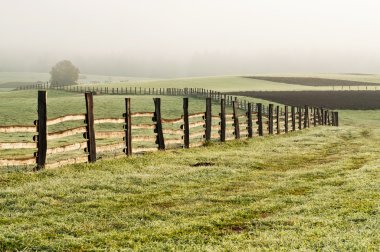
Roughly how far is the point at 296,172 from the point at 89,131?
20.5ft

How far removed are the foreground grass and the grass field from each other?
2cm

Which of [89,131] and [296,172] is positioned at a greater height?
[89,131]

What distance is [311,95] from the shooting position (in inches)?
3386

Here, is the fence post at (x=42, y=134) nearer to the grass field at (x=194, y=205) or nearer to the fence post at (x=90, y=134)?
the grass field at (x=194, y=205)

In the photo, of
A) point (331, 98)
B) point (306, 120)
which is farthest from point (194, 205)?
point (331, 98)

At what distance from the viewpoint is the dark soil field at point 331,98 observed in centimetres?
7519

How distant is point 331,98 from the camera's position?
82.0 m

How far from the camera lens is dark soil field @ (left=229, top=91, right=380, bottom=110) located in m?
75.2

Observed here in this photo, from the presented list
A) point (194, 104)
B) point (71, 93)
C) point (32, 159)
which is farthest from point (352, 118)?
point (32, 159)

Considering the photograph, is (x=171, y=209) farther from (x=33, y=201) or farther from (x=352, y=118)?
(x=352, y=118)

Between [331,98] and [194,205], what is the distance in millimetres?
74929

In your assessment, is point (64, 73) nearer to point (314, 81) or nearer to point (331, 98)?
point (314, 81)

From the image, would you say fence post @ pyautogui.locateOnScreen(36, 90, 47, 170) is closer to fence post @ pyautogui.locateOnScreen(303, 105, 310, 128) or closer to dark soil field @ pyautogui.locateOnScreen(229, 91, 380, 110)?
fence post @ pyautogui.locateOnScreen(303, 105, 310, 128)

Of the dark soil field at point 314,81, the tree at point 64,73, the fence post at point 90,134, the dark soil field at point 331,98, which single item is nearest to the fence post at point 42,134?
the fence post at point 90,134
